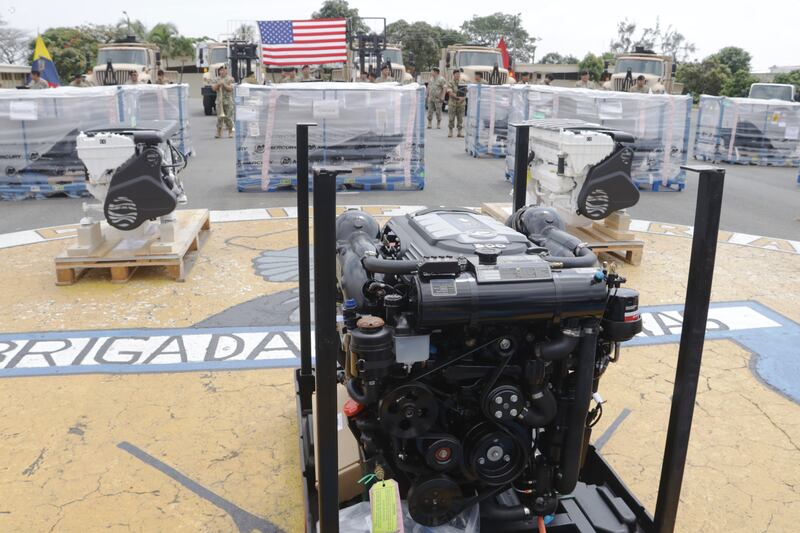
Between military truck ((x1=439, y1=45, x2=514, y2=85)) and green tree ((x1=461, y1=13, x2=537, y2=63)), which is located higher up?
green tree ((x1=461, y1=13, x2=537, y2=63))

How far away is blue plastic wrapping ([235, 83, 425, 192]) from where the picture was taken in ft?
34.0

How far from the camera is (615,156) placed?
21.3 feet

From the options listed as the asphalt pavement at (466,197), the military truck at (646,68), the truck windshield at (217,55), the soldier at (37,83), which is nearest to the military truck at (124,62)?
the soldier at (37,83)

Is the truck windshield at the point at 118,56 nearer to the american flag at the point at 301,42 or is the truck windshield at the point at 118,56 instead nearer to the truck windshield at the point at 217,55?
the truck windshield at the point at 217,55

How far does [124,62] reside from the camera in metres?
19.5

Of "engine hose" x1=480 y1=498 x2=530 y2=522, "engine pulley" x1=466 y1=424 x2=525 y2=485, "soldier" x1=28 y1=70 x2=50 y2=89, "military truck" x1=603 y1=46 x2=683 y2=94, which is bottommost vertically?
"engine hose" x1=480 y1=498 x2=530 y2=522

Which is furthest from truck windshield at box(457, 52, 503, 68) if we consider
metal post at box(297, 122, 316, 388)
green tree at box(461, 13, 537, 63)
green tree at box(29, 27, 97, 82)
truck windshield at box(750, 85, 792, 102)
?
green tree at box(461, 13, 537, 63)

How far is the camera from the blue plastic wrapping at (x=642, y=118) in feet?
36.5

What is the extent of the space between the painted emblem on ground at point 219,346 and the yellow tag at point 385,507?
8.06ft

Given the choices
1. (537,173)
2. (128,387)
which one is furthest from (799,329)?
(128,387)

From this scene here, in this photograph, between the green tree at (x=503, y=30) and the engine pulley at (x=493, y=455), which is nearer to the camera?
the engine pulley at (x=493, y=455)

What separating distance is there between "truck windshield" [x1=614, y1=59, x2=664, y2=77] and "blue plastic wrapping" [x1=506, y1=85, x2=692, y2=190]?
367 inches

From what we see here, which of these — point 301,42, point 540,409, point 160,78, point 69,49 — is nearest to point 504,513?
point 540,409

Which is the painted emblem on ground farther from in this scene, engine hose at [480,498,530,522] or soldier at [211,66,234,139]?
soldier at [211,66,234,139]
